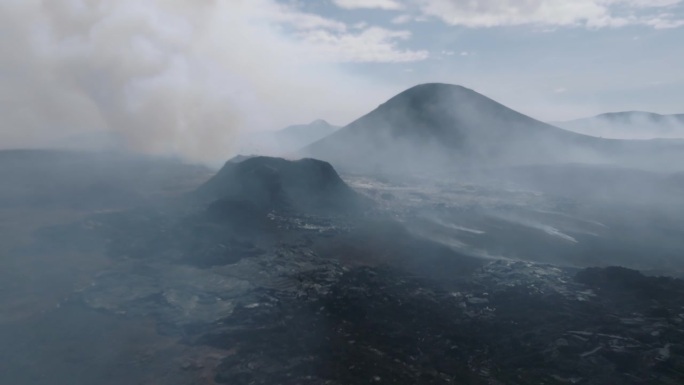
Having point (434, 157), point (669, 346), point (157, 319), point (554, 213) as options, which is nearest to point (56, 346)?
point (157, 319)

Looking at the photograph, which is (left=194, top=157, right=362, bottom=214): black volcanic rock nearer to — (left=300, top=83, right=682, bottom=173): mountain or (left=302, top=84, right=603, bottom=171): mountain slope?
(left=300, top=83, right=682, bottom=173): mountain

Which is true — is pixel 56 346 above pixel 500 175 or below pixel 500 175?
below

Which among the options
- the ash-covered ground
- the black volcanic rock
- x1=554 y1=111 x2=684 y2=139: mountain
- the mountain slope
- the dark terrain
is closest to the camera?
the ash-covered ground

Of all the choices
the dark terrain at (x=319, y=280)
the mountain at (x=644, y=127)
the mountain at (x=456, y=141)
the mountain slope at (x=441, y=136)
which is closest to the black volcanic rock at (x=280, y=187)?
the dark terrain at (x=319, y=280)

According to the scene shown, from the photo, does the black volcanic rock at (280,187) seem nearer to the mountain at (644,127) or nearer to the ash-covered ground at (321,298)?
the ash-covered ground at (321,298)

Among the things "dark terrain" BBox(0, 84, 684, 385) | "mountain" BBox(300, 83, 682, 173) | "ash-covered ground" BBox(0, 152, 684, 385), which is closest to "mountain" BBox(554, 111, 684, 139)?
"mountain" BBox(300, 83, 682, 173)

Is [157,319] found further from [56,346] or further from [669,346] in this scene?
[669,346]
